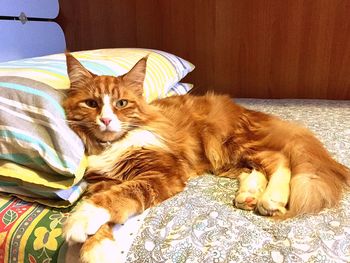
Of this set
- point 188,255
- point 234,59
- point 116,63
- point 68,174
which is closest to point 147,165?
point 68,174

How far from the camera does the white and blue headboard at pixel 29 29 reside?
1.77m

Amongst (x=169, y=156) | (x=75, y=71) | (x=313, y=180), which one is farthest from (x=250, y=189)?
(x=75, y=71)

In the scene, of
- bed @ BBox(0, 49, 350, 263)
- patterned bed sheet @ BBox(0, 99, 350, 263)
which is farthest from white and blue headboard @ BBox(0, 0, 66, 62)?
patterned bed sheet @ BBox(0, 99, 350, 263)

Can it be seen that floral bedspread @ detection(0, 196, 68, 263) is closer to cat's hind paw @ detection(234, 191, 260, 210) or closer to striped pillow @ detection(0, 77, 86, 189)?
striped pillow @ detection(0, 77, 86, 189)

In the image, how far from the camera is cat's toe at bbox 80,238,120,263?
67cm

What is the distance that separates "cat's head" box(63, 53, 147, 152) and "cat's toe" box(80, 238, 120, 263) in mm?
362

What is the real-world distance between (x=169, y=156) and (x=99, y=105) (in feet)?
0.91

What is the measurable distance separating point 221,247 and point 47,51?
194 cm

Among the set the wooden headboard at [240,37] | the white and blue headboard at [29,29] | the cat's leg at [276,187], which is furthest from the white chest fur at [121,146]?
the wooden headboard at [240,37]

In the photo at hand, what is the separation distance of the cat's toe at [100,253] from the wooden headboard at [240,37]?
5.79ft

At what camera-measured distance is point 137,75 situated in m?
1.13

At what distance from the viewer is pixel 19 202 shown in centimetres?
87

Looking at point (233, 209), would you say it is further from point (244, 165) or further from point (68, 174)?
point (68, 174)

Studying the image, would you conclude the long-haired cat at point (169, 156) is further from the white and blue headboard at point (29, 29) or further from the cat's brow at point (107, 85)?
the white and blue headboard at point (29, 29)
